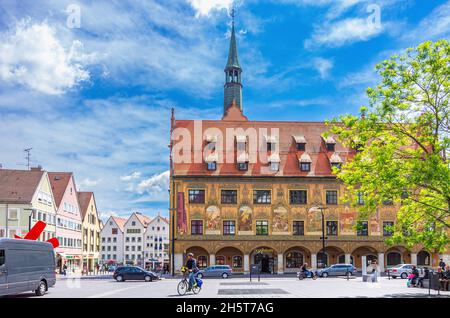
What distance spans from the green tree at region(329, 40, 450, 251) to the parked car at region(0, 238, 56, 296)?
614 inches

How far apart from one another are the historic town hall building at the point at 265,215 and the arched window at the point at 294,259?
0.35 feet

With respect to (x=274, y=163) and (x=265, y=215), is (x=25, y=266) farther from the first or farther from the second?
(x=274, y=163)

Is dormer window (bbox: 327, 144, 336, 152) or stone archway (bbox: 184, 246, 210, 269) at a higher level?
dormer window (bbox: 327, 144, 336, 152)

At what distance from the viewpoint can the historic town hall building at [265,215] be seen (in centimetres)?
5341

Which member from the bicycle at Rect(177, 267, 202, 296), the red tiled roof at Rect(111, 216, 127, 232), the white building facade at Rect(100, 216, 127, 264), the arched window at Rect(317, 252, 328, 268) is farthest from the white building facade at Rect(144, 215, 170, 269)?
the bicycle at Rect(177, 267, 202, 296)

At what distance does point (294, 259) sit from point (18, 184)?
112ft

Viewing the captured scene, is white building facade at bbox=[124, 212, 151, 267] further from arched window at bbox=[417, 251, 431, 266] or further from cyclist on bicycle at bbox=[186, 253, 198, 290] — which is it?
cyclist on bicycle at bbox=[186, 253, 198, 290]

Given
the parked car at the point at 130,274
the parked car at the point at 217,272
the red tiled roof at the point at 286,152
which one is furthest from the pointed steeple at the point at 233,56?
the parked car at the point at 130,274

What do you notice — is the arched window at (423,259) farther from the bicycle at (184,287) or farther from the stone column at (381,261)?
the bicycle at (184,287)

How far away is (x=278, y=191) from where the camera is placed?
54.5 metres

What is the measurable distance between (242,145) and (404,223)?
32.5 m

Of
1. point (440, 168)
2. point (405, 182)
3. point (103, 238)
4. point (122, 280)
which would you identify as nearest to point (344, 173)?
point (405, 182)

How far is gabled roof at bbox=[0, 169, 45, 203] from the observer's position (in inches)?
2340
